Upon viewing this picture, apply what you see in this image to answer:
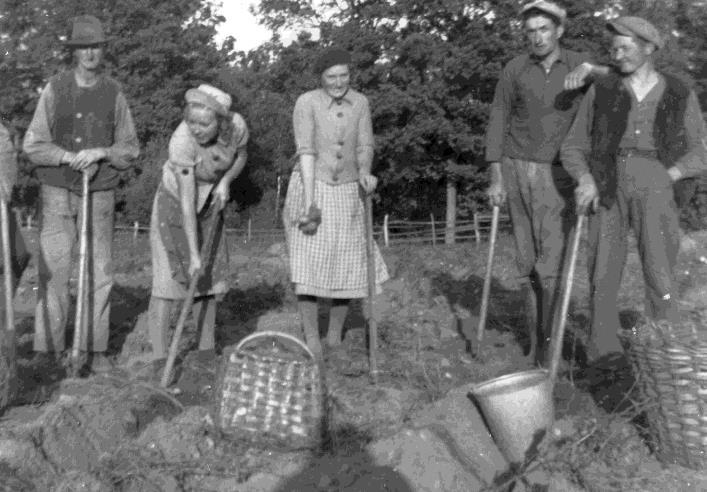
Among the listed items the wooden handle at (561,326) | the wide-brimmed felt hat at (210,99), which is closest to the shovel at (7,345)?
A: the wide-brimmed felt hat at (210,99)

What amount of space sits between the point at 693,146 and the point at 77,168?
3.35 m

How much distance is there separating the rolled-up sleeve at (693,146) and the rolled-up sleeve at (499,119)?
1103 millimetres

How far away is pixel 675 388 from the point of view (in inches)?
177

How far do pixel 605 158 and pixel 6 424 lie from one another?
10.7 feet

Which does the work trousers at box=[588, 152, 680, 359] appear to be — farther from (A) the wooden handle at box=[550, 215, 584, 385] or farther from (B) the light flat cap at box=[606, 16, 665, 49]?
(B) the light flat cap at box=[606, 16, 665, 49]

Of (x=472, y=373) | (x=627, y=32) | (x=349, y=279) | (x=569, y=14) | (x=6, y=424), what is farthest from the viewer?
(x=569, y=14)

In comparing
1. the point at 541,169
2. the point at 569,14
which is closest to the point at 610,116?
the point at 541,169

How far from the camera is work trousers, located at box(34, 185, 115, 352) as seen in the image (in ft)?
21.3

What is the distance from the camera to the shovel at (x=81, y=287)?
600cm

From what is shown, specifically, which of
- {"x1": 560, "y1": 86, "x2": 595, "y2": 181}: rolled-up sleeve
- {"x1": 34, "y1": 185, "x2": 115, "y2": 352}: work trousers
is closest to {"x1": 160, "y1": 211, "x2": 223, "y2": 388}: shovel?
{"x1": 34, "y1": 185, "x2": 115, "y2": 352}: work trousers

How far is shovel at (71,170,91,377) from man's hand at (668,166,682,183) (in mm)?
3117

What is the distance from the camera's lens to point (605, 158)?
5.93 metres

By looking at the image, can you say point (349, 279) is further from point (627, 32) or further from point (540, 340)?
point (627, 32)

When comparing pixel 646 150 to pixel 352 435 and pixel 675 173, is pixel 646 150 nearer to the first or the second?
pixel 675 173
